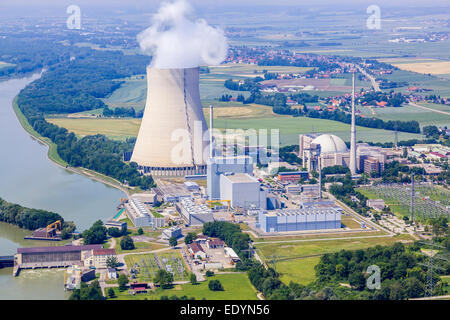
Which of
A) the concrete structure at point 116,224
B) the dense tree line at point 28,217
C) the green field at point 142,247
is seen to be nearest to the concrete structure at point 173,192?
the concrete structure at point 116,224

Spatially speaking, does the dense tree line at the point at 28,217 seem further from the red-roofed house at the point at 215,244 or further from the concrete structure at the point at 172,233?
the red-roofed house at the point at 215,244

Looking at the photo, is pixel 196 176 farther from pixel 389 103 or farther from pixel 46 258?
pixel 389 103

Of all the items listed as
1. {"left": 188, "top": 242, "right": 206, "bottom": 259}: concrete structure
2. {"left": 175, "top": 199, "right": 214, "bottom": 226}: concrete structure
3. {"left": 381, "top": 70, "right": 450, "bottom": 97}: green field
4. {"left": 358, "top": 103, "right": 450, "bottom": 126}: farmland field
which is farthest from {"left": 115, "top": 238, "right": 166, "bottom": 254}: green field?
{"left": 381, "top": 70, "right": 450, "bottom": 97}: green field

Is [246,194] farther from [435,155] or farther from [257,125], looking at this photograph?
[257,125]

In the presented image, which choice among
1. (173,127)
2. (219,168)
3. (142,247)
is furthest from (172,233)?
(173,127)

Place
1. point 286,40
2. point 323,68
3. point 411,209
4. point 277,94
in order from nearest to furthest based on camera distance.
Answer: point 411,209 → point 277,94 → point 323,68 → point 286,40

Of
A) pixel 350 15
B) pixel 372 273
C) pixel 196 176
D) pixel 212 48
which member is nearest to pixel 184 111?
pixel 196 176
